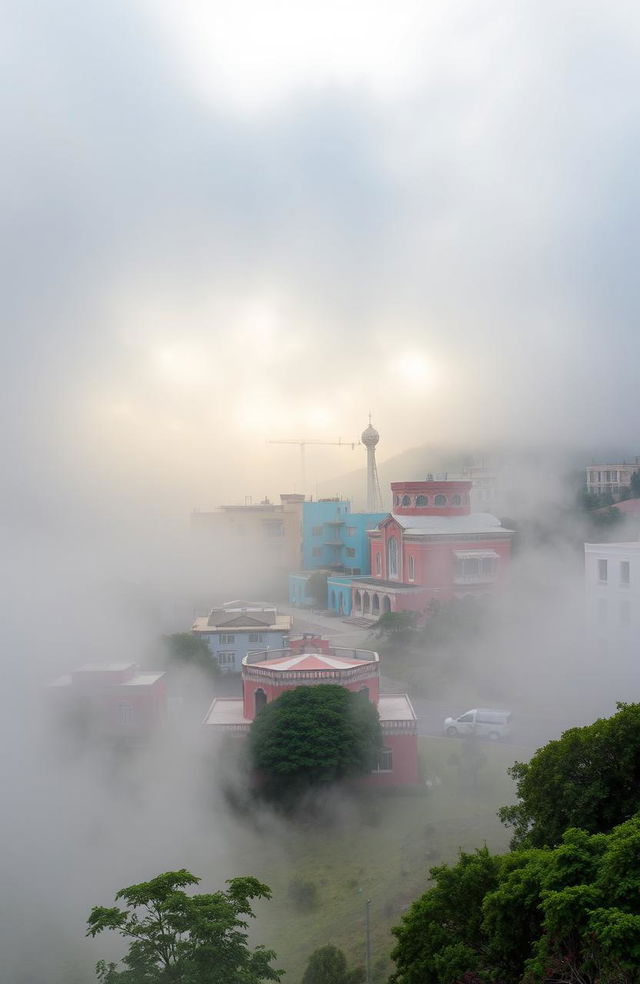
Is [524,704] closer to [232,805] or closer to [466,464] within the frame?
[232,805]

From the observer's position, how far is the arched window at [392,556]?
4872cm

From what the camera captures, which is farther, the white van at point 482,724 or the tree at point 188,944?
the white van at point 482,724

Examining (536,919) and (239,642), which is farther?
(239,642)

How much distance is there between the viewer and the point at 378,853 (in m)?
20.5

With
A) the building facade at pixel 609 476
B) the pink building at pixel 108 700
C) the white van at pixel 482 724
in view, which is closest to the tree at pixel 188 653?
the pink building at pixel 108 700

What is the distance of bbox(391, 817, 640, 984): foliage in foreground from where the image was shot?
9078mm

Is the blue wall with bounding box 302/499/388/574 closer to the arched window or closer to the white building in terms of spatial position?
the arched window

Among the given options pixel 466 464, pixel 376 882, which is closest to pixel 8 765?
pixel 376 882

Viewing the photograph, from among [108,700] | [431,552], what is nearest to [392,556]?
[431,552]

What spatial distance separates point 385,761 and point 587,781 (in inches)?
435

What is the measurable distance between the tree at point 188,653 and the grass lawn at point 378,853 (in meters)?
11.3

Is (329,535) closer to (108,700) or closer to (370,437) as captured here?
(370,437)

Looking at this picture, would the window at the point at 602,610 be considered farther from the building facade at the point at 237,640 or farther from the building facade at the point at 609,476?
the building facade at the point at 609,476

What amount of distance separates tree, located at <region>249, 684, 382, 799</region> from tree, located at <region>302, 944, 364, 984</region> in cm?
733
